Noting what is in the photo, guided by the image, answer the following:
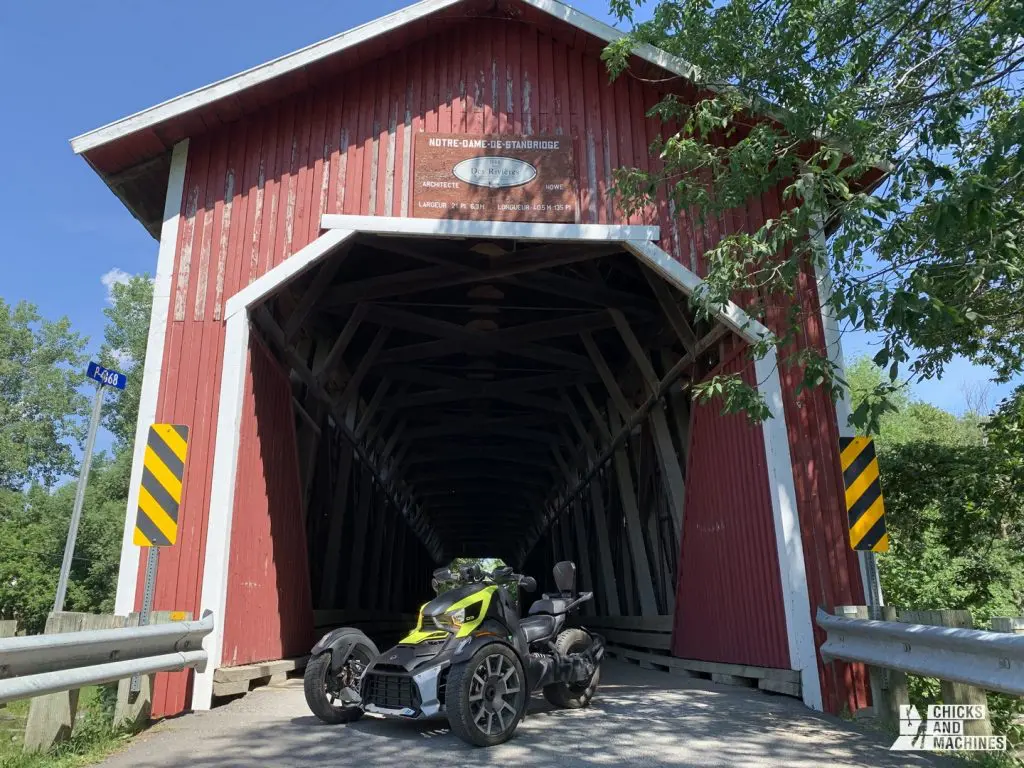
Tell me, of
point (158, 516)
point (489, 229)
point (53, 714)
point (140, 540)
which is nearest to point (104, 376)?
point (158, 516)

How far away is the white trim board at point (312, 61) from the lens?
6.50m

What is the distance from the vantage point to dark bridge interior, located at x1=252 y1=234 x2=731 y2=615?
884 centimetres

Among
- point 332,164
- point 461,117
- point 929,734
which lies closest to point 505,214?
point 461,117

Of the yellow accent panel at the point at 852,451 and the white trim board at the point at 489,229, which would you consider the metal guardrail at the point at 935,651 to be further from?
the white trim board at the point at 489,229

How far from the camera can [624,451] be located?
1238 cm

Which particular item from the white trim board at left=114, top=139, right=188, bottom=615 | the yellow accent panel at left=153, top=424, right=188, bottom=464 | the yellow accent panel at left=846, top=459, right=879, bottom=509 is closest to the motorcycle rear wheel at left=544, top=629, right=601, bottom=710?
the yellow accent panel at left=846, top=459, right=879, bottom=509

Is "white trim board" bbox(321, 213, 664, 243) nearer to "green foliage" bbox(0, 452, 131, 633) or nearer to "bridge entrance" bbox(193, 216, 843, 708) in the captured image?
"bridge entrance" bbox(193, 216, 843, 708)

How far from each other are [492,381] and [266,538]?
26.6ft

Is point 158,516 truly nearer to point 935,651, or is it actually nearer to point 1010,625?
point 935,651

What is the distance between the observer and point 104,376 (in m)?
6.49

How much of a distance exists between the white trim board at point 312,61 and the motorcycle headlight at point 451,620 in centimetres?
457

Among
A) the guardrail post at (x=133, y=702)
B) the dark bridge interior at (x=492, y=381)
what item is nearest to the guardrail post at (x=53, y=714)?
the guardrail post at (x=133, y=702)

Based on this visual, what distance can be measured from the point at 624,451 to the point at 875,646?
769 centimetres

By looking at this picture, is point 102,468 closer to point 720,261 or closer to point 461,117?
point 461,117
